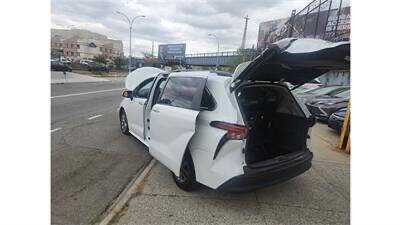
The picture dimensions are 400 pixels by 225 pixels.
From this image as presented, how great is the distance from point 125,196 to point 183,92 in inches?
61.7

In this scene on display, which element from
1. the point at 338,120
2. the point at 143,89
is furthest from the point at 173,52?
the point at 143,89

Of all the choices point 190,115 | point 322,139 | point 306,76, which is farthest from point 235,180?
point 322,139

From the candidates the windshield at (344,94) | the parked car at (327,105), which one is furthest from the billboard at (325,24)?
the parked car at (327,105)

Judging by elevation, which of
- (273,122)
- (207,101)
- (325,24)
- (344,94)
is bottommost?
(273,122)

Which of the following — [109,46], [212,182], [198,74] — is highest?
[109,46]

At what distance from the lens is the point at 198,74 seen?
3033mm

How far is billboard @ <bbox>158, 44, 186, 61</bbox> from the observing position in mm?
59469

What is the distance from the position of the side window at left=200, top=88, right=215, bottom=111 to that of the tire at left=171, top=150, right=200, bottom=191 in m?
0.63

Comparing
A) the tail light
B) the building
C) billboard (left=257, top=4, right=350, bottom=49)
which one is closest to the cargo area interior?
the tail light

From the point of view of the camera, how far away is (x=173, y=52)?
61.0m

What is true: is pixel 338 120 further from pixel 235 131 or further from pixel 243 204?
pixel 235 131
